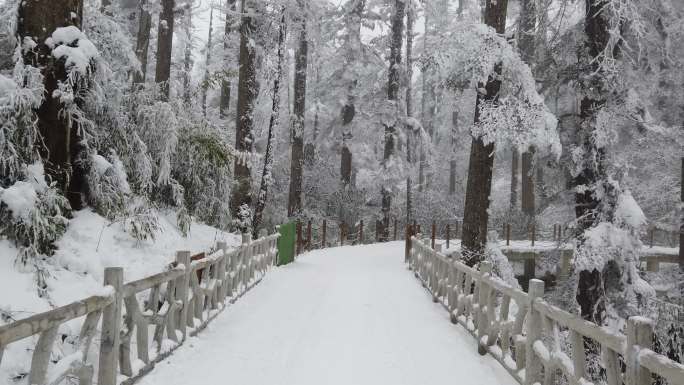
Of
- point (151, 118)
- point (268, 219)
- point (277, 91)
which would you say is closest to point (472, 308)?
point (151, 118)

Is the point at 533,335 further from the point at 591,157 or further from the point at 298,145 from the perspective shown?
the point at 298,145

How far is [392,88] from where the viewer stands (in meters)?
26.7

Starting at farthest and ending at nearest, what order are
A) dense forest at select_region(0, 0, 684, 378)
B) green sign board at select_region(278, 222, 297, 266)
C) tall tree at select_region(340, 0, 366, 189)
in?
tall tree at select_region(340, 0, 366, 189), green sign board at select_region(278, 222, 297, 266), dense forest at select_region(0, 0, 684, 378)

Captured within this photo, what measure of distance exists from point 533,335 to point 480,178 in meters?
6.77

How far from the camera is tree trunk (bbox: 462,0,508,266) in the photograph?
1173 cm

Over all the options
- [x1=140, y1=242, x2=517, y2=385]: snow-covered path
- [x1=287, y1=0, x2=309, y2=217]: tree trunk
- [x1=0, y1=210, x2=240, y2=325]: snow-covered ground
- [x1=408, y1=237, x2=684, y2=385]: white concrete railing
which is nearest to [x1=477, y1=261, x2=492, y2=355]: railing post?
[x1=408, y1=237, x2=684, y2=385]: white concrete railing

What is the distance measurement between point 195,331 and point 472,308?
4.11 meters

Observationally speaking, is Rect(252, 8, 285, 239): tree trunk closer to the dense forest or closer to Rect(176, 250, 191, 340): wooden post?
the dense forest

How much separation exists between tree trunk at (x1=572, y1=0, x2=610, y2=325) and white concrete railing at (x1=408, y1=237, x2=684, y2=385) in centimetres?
141

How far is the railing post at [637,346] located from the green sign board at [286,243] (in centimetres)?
1256

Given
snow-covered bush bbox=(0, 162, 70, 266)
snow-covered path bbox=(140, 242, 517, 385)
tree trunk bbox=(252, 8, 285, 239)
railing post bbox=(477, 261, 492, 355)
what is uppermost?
tree trunk bbox=(252, 8, 285, 239)

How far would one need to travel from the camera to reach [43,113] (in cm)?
682

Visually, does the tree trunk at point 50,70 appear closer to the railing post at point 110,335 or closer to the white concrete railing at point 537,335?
the railing post at point 110,335

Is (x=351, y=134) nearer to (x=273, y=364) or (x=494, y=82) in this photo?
(x=494, y=82)
